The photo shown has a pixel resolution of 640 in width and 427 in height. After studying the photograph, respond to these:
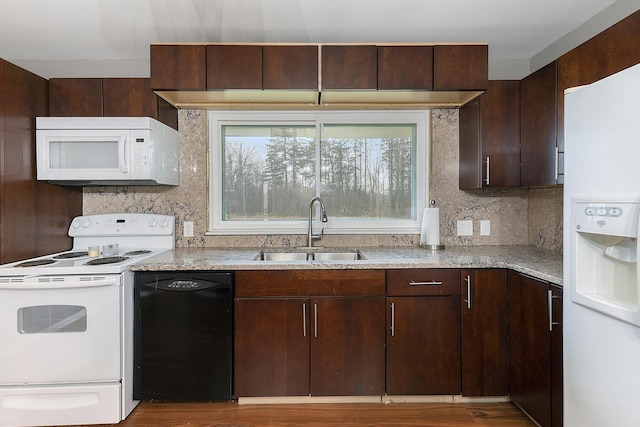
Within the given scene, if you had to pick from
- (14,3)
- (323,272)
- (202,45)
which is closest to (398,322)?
(323,272)

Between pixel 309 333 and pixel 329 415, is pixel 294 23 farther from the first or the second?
pixel 329 415

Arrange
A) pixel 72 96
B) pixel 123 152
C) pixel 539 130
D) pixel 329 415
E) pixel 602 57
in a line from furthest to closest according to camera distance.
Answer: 1. pixel 72 96
2. pixel 123 152
3. pixel 539 130
4. pixel 329 415
5. pixel 602 57

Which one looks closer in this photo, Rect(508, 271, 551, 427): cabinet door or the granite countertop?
Rect(508, 271, 551, 427): cabinet door

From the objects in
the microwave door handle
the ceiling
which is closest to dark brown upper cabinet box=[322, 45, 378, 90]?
the ceiling

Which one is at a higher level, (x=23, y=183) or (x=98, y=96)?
(x=98, y=96)

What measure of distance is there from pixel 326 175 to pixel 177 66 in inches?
49.5

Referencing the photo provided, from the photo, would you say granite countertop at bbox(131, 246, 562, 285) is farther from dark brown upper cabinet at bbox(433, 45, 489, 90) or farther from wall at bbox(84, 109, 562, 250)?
dark brown upper cabinet at bbox(433, 45, 489, 90)

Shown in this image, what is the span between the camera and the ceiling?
2.06 metres

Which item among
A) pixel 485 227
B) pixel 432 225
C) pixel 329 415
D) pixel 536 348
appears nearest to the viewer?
pixel 536 348

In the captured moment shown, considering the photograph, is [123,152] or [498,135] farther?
[498,135]

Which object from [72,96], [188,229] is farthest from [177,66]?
[188,229]

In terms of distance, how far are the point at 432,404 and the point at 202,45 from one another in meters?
2.60

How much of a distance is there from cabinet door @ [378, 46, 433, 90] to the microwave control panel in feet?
5.02

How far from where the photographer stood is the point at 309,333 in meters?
2.15
